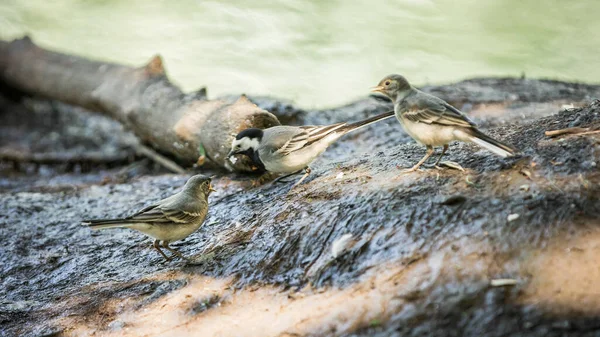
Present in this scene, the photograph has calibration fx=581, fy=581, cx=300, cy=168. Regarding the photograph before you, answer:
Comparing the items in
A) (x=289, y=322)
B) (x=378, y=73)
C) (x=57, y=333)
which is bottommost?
(x=378, y=73)

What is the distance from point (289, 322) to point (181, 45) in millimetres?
15212

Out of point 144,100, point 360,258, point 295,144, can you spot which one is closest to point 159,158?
point 144,100

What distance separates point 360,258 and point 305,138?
84.6 inches

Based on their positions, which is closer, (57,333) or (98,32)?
(57,333)

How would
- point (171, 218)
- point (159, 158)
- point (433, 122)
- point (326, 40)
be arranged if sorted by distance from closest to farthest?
1. point (433, 122)
2. point (171, 218)
3. point (159, 158)
4. point (326, 40)

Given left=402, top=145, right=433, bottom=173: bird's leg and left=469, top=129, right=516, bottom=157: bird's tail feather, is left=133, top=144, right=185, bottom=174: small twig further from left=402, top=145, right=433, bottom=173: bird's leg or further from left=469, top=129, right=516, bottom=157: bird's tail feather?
left=469, top=129, right=516, bottom=157: bird's tail feather

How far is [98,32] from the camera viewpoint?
1906cm

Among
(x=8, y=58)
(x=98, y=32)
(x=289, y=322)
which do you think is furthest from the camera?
(x=98, y=32)

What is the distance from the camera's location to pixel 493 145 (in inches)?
175

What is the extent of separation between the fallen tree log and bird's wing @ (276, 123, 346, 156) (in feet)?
3.38

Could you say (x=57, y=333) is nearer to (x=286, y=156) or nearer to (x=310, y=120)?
(x=286, y=156)

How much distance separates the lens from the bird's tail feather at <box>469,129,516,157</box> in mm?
4344

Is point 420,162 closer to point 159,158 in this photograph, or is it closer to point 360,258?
point 360,258

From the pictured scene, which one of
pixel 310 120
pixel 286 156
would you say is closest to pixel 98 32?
pixel 310 120
